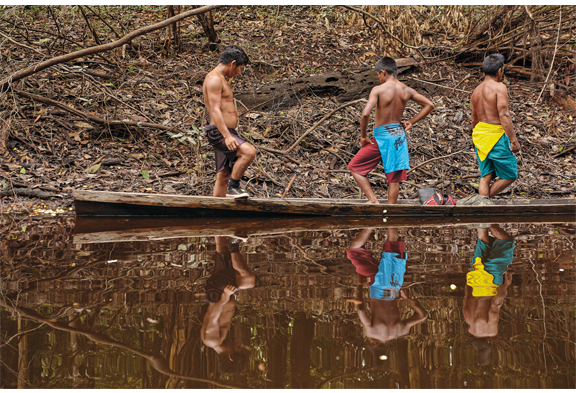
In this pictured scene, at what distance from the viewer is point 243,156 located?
5.91m

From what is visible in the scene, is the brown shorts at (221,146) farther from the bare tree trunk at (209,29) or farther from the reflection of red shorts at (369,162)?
the bare tree trunk at (209,29)

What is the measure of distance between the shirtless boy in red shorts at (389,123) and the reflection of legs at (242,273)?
105 inches

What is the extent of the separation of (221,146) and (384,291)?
3301 millimetres

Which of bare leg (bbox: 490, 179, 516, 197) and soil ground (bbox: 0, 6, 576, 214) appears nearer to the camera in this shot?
bare leg (bbox: 490, 179, 516, 197)

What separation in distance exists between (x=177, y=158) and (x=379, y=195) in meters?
3.56

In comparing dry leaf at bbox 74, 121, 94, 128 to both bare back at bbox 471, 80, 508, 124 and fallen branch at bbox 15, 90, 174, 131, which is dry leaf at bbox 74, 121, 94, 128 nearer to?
fallen branch at bbox 15, 90, 174, 131

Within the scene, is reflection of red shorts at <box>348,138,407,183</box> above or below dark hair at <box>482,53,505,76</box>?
below

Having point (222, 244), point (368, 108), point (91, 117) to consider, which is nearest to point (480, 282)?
point (222, 244)

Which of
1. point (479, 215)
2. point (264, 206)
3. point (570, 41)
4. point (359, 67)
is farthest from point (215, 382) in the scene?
point (570, 41)

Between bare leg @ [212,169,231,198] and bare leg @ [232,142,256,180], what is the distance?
0.26 m

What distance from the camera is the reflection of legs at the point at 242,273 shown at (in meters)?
3.42

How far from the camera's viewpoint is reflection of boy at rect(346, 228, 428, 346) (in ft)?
8.77

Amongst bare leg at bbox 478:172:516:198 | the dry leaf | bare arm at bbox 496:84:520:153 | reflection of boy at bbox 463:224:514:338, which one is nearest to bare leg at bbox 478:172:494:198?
bare leg at bbox 478:172:516:198

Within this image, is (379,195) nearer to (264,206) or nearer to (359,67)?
(264,206)
